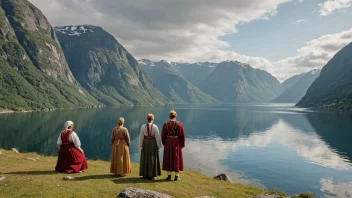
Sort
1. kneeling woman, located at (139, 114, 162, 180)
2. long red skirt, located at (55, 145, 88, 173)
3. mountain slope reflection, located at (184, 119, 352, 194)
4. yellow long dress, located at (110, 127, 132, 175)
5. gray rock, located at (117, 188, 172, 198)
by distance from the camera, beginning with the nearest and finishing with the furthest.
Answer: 1. gray rock, located at (117, 188, 172, 198)
2. kneeling woman, located at (139, 114, 162, 180)
3. yellow long dress, located at (110, 127, 132, 175)
4. long red skirt, located at (55, 145, 88, 173)
5. mountain slope reflection, located at (184, 119, 352, 194)

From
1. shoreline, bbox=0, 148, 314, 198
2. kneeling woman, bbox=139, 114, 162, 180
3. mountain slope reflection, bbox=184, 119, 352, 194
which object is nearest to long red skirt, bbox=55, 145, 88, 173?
shoreline, bbox=0, 148, 314, 198

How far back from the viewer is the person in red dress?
19844 millimetres

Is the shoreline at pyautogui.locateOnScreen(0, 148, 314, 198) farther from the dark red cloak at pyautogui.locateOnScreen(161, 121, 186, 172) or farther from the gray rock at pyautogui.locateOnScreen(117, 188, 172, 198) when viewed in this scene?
the gray rock at pyautogui.locateOnScreen(117, 188, 172, 198)

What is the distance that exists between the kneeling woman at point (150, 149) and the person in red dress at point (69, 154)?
4844 mm

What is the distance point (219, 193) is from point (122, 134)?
25.5 feet

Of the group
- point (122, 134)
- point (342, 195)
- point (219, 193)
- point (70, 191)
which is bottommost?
point (342, 195)

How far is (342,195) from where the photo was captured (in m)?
34.2

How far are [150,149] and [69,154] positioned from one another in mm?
5903

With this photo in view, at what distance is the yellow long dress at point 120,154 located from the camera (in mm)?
19641

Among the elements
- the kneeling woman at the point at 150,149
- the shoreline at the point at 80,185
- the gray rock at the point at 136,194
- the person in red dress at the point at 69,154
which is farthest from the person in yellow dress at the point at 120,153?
the gray rock at the point at 136,194

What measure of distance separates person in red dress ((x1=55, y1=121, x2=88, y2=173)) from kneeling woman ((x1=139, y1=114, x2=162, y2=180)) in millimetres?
4844

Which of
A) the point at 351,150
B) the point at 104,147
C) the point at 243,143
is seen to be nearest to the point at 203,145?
the point at 243,143

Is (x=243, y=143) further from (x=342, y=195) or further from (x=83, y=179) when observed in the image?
(x=83, y=179)

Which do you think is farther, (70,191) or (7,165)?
(7,165)
